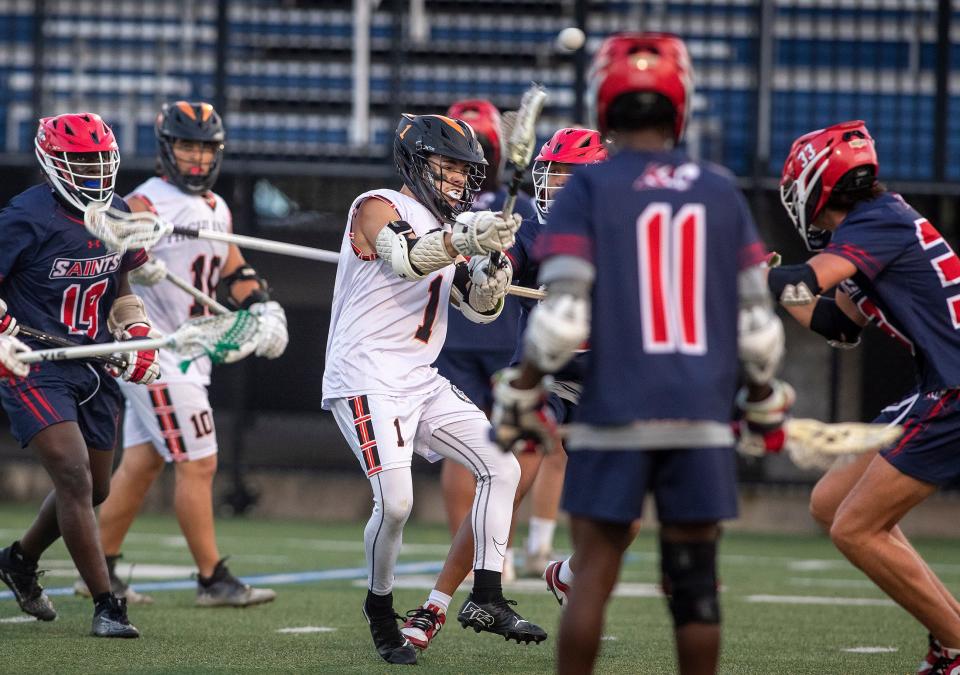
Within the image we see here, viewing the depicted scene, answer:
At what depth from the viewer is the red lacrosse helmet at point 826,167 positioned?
506 cm

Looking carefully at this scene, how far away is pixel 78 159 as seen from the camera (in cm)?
589

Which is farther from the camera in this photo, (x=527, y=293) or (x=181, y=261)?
(x=181, y=261)

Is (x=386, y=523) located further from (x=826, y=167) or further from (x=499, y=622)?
(x=826, y=167)

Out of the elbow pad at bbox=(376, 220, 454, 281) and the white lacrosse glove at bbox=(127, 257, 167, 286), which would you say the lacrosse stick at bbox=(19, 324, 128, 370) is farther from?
the elbow pad at bbox=(376, 220, 454, 281)

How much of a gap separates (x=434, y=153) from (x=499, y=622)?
172cm

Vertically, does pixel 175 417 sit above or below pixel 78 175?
below

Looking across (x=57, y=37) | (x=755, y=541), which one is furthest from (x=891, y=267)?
(x=57, y=37)

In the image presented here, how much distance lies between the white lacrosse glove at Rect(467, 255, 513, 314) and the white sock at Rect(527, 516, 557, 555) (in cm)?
304

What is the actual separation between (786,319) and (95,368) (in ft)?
21.6

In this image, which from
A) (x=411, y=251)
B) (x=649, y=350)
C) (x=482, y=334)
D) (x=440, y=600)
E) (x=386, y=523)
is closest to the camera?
(x=649, y=350)

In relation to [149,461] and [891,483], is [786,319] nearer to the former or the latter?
[149,461]

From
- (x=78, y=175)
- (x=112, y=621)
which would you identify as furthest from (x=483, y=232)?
(x=112, y=621)

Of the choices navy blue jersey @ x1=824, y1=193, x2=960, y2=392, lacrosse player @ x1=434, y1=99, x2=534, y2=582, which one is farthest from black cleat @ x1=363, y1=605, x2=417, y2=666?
lacrosse player @ x1=434, y1=99, x2=534, y2=582

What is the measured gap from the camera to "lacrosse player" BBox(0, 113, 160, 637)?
18.6ft
